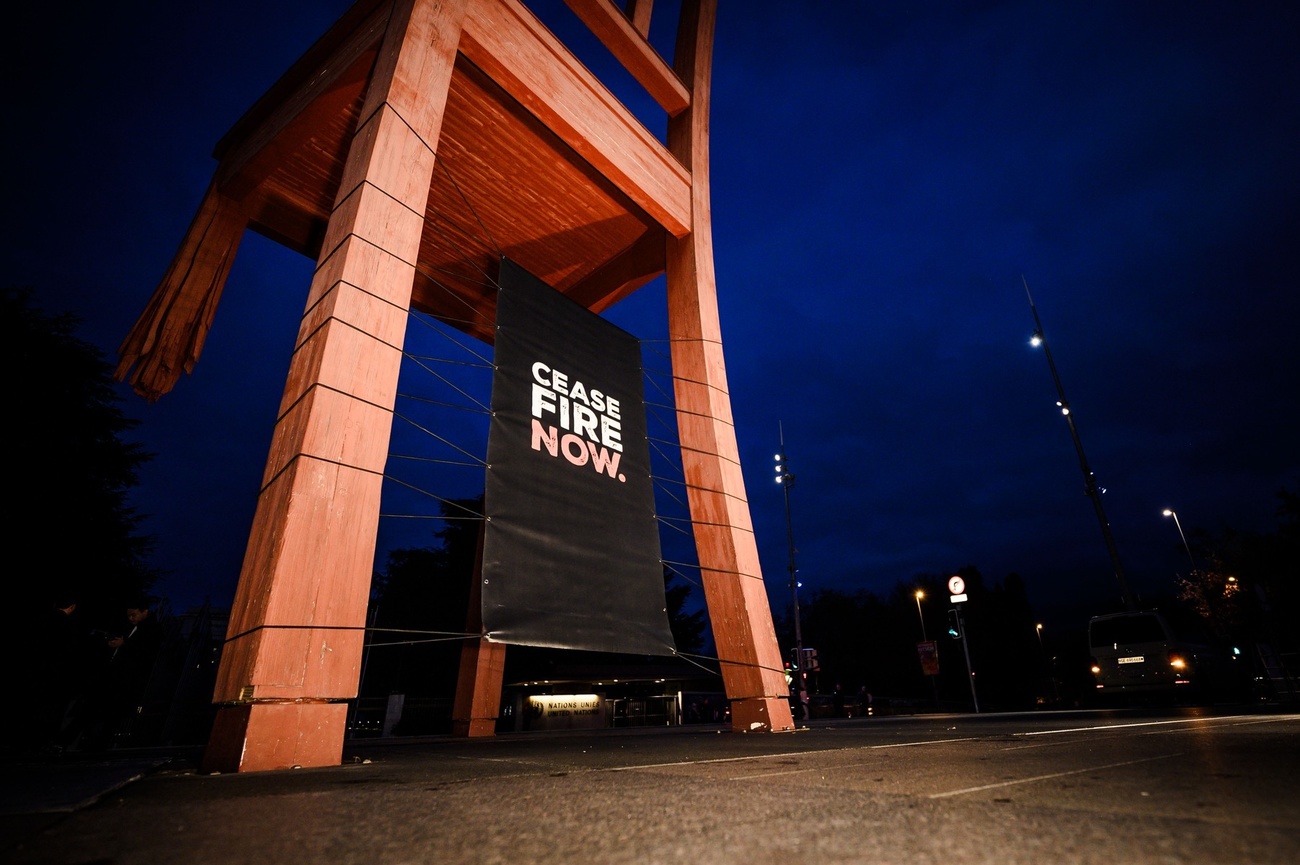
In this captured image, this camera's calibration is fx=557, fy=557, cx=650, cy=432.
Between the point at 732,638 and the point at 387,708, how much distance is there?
638 inches

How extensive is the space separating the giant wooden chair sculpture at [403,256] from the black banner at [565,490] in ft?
2.23

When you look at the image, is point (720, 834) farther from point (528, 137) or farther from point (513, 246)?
point (513, 246)

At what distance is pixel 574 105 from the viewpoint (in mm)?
5000

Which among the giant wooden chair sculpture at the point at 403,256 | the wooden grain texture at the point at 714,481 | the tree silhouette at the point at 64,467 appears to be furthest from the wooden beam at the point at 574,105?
the tree silhouette at the point at 64,467

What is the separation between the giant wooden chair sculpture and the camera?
2.45 meters

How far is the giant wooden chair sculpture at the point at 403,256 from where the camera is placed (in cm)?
245

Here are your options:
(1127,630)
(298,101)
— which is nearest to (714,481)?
(298,101)

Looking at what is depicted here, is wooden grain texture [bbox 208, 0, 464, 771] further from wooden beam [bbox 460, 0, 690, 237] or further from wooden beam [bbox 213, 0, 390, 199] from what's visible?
wooden beam [bbox 213, 0, 390, 199]

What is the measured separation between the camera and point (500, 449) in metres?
3.75

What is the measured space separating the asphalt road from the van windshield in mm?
13447

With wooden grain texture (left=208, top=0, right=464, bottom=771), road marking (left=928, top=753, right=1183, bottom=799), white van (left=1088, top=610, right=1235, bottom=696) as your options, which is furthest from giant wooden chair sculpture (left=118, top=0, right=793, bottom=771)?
white van (left=1088, top=610, right=1235, bottom=696)

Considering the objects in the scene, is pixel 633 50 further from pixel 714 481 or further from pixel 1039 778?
pixel 1039 778

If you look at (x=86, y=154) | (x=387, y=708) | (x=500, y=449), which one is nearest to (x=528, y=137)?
(x=500, y=449)

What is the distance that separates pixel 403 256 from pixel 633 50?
4142 millimetres
